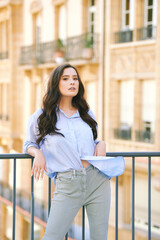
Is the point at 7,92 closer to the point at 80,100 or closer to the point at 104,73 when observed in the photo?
the point at 104,73

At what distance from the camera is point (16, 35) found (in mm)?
27328

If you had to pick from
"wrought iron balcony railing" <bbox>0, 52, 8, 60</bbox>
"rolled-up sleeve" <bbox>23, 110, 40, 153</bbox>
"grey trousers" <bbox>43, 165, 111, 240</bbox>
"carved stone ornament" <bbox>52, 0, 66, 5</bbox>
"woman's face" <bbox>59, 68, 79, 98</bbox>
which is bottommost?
"grey trousers" <bbox>43, 165, 111, 240</bbox>

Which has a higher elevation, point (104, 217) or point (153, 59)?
point (153, 59)

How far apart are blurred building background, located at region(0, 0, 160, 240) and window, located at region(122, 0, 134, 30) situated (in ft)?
0.12

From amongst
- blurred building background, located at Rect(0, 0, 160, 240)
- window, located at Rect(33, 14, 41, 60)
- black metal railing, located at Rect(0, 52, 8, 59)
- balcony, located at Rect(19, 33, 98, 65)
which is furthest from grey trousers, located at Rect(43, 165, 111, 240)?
black metal railing, located at Rect(0, 52, 8, 59)

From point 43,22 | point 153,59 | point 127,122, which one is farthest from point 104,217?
point 43,22

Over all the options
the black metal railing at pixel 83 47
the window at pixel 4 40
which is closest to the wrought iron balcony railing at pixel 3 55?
the window at pixel 4 40

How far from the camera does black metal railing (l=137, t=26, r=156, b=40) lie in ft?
56.7

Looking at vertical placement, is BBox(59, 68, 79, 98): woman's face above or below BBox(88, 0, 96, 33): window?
below

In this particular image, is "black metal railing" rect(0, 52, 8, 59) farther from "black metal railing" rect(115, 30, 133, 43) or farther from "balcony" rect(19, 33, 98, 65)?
"black metal railing" rect(115, 30, 133, 43)

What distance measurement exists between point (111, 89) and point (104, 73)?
77cm

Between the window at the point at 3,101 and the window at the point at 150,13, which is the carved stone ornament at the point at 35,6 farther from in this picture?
the window at the point at 150,13

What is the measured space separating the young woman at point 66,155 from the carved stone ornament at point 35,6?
21759 mm

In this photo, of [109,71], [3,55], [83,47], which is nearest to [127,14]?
[109,71]
